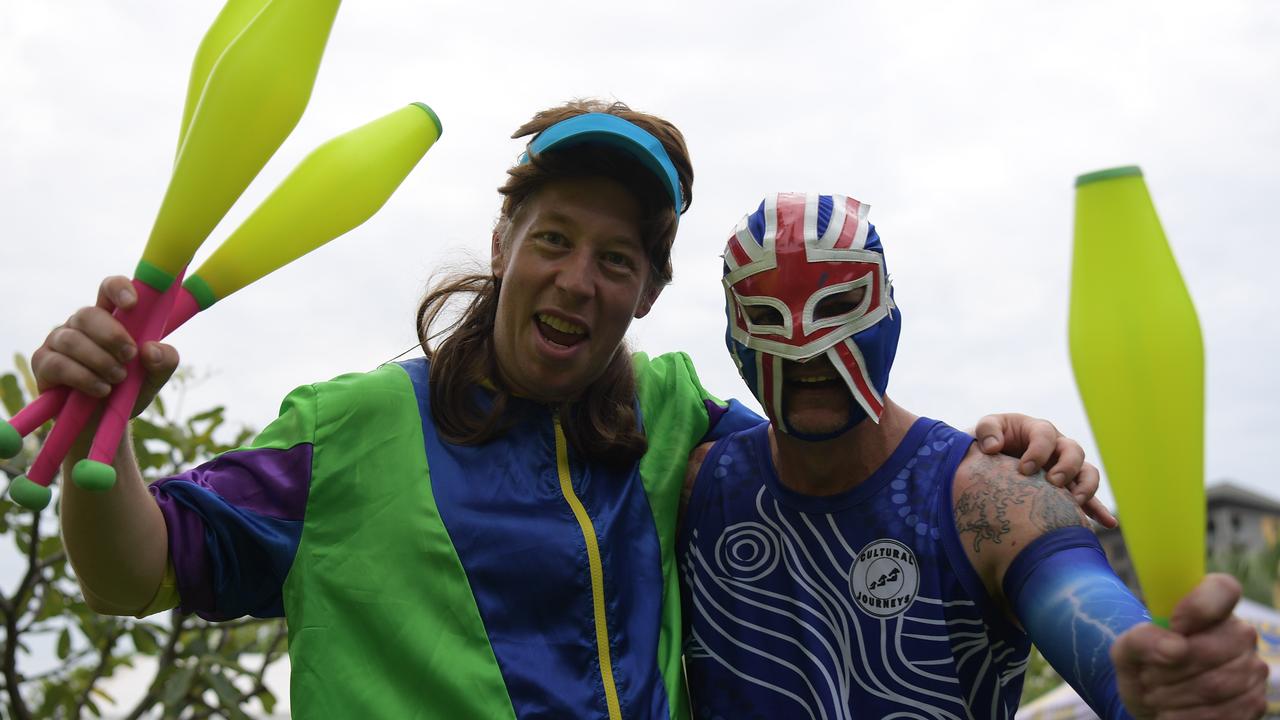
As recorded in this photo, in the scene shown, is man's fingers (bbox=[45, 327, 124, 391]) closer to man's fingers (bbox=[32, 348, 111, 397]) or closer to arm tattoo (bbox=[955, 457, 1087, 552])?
man's fingers (bbox=[32, 348, 111, 397])

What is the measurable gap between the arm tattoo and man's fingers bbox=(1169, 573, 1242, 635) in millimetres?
840

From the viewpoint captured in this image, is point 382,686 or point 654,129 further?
point 654,129

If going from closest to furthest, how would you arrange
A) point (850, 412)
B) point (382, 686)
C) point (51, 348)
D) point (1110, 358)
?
point (1110, 358), point (51, 348), point (382, 686), point (850, 412)

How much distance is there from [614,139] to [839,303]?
71 cm

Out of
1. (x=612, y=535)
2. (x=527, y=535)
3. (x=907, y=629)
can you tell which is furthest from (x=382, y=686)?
(x=907, y=629)

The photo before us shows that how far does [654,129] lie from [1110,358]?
1725 millimetres

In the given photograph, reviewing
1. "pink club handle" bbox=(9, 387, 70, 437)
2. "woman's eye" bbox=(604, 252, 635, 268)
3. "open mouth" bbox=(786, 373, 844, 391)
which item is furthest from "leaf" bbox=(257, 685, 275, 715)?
"pink club handle" bbox=(9, 387, 70, 437)

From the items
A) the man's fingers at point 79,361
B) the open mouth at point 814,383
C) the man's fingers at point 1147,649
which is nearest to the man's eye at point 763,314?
the open mouth at point 814,383

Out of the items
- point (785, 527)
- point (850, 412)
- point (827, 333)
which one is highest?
point (827, 333)

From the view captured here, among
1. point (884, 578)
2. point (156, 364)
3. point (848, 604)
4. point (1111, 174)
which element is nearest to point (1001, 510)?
point (884, 578)

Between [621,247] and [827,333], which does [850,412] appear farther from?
[621,247]

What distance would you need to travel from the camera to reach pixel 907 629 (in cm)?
279

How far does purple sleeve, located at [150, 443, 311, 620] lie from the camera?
2582 mm

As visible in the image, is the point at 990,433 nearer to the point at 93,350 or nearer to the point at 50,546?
the point at 93,350
